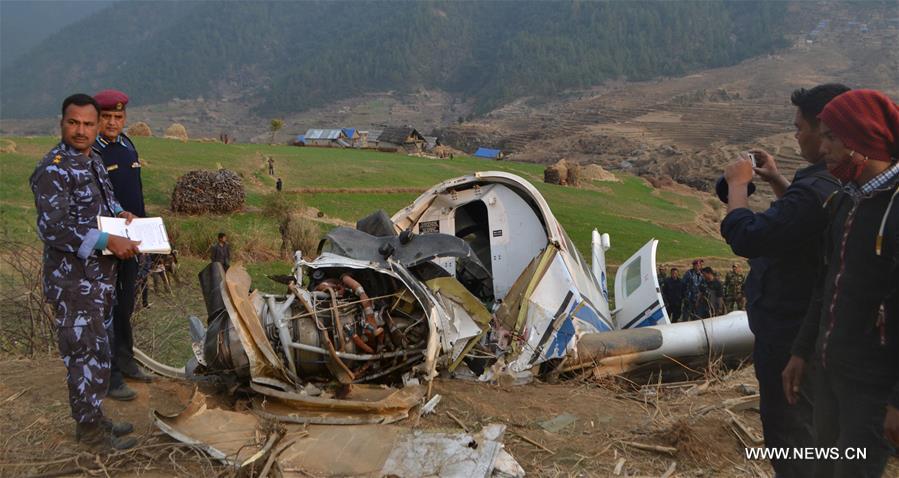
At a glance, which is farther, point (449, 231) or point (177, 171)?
point (177, 171)

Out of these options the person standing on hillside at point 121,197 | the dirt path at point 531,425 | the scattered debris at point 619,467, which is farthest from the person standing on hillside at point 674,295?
the person standing on hillside at point 121,197

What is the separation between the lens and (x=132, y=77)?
535 ft

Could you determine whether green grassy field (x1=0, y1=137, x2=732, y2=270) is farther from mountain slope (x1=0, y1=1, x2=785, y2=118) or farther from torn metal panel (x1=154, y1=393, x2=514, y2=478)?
mountain slope (x1=0, y1=1, x2=785, y2=118)

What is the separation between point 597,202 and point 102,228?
90.3 ft

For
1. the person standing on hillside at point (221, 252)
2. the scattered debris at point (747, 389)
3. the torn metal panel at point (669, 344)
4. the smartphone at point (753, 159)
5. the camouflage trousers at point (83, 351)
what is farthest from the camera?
the person standing on hillside at point (221, 252)

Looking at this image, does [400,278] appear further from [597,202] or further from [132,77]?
[132,77]

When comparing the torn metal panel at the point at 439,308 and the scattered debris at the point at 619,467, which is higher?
the torn metal panel at the point at 439,308

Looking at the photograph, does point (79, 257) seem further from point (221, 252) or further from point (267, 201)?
point (267, 201)

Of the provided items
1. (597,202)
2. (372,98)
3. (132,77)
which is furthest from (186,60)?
(597,202)

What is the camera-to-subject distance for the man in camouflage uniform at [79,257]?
3.63 m

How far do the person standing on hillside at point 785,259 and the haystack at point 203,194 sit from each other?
576 inches

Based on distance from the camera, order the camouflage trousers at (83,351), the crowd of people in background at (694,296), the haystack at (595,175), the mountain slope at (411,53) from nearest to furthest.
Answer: the camouflage trousers at (83,351), the crowd of people in background at (694,296), the haystack at (595,175), the mountain slope at (411,53)

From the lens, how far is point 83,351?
372cm

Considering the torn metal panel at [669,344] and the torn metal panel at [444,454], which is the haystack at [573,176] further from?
the torn metal panel at [444,454]
